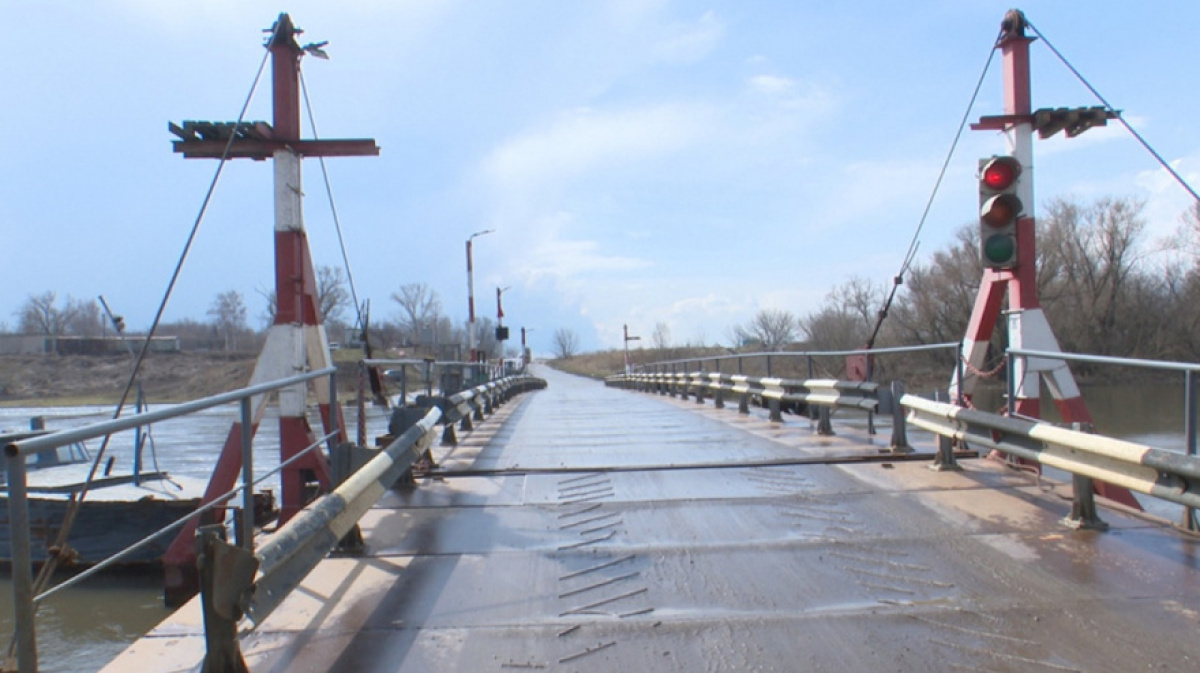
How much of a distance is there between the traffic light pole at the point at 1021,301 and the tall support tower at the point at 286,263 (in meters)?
6.93

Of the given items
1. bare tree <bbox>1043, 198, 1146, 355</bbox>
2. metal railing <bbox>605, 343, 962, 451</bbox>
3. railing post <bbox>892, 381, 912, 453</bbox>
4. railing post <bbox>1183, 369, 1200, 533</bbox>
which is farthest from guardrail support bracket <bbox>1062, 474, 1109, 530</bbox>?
bare tree <bbox>1043, 198, 1146, 355</bbox>

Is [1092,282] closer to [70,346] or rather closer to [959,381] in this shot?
[959,381]

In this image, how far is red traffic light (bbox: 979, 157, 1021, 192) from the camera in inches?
291

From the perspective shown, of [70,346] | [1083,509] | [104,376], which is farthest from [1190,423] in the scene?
[70,346]

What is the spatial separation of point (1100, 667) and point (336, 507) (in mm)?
3524

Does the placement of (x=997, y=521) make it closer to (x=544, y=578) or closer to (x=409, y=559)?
(x=544, y=578)

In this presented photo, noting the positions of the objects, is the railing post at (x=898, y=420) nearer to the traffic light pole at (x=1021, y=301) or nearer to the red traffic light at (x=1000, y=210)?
the traffic light pole at (x=1021, y=301)

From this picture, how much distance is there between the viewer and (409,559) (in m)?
5.26

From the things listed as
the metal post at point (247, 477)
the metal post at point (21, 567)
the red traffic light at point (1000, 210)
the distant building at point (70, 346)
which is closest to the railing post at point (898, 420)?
the red traffic light at point (1000, 210)

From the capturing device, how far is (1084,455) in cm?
530

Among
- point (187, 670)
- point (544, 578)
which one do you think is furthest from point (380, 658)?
point (544, 578)

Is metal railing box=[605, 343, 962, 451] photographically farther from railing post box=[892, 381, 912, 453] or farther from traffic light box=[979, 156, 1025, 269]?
traffic light box=[979, 156, 1025, 269]

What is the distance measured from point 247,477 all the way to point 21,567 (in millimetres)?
1582

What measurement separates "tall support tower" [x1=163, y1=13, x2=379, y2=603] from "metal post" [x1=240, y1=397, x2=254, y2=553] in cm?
507
